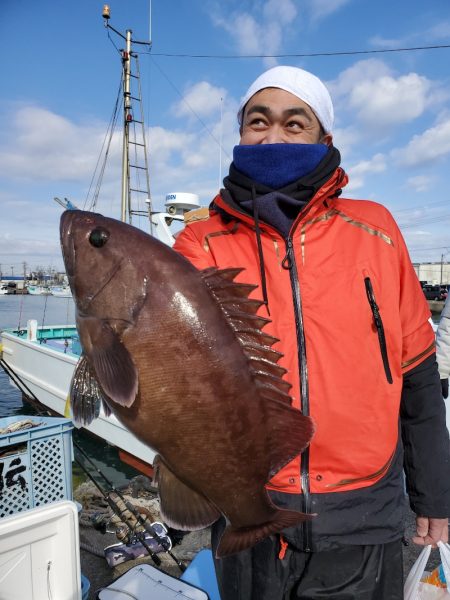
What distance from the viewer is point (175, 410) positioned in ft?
5.28

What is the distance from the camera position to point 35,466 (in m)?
4.17

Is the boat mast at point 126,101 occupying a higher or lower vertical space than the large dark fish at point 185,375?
higher

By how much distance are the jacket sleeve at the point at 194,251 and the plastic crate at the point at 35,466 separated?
119 inches

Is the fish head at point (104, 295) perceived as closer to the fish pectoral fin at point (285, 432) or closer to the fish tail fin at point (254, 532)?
the fish pectoral fin at point (285, 432)

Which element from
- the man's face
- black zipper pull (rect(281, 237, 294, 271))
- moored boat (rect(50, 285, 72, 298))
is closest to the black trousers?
black zipper pull (rect(281, 237, 294, 271))

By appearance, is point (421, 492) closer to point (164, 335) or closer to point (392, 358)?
point (392, 358)

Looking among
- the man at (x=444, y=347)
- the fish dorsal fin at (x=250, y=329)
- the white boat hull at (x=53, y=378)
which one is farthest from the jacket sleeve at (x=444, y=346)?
the white boat hull at (x=53, y=378)

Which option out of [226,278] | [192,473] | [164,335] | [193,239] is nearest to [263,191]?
[193,239]

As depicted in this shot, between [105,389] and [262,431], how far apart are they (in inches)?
26.6

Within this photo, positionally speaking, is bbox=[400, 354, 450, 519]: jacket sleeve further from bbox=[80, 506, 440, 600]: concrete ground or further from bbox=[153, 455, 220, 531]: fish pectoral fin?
bbox=[80, 506, 440, 600]: concrete ground

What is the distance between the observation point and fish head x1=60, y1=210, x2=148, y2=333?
64.7 inches

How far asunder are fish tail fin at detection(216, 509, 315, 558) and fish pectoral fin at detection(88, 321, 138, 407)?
80 cm

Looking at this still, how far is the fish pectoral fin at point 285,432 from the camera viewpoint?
1.74m

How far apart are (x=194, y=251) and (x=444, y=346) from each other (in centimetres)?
369
